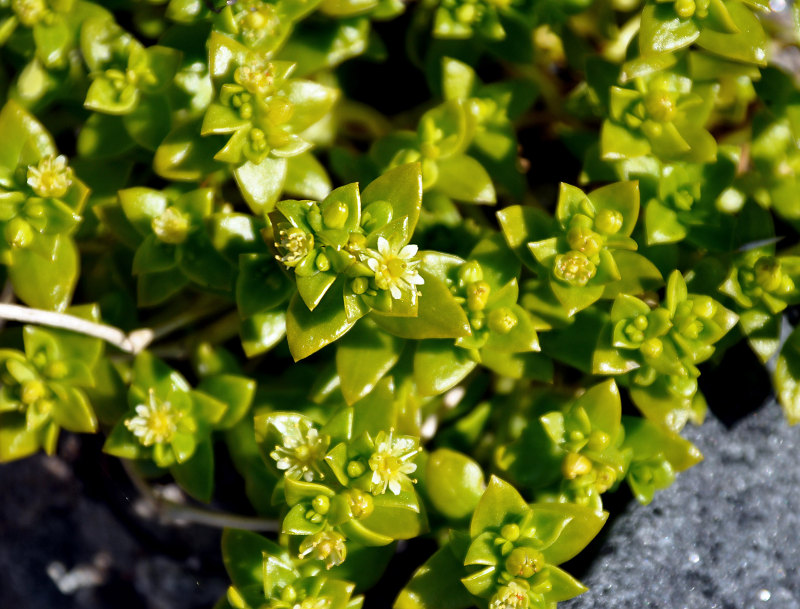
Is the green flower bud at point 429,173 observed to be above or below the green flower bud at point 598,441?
above

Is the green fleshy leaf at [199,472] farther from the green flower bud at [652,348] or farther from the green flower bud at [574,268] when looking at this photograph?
the green flower bud at [652,348]

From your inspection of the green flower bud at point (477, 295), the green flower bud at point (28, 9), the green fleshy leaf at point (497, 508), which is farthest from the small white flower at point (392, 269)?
the green flower bud at point (28, 9)

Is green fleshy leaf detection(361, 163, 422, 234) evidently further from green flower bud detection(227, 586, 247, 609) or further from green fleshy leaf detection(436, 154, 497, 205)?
green flower bud detection(227, 586, 247, 609)

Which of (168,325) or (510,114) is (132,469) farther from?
(510,114)

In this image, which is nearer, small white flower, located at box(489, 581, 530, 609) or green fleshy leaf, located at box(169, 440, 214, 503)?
small white flower, located at box(489, 581, 530, 609)

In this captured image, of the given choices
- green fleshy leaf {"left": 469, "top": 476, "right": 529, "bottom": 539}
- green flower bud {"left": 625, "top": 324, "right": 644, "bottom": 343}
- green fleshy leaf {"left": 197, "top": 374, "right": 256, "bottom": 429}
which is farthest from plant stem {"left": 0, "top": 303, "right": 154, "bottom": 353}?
green flower bud {"left": 625, "top": 324, "right": 644, "bottom": 343}

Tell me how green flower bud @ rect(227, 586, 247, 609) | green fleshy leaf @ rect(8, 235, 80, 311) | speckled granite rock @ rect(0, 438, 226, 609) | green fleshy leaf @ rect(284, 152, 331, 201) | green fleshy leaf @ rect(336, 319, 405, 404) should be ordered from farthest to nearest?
speckled granite rock @ rect(0, 438, 226, 609) → green fleshy leaf @ rect(284, 152, 331, 201) → green fleshy leaf @ rect(8, 235, 80, 311) → green fleshy leaf @ rect(336, 319, 405, 404) → green flower bud @ rect(227, 586, 247, 609)
